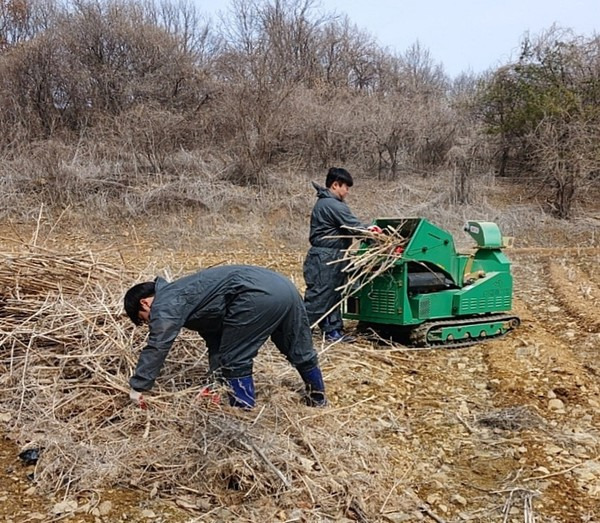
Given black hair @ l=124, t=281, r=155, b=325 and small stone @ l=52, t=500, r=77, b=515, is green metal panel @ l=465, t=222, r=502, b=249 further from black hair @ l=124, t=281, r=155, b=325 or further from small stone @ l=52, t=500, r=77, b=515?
small stone @ l=52, t=500, r=77, b=515

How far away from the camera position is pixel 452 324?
260 inches

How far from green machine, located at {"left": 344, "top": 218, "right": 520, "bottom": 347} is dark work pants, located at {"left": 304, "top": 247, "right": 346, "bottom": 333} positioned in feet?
0.74

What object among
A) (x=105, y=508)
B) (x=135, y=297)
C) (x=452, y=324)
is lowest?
(x=452, y=324)

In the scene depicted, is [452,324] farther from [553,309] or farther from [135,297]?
[135,297]

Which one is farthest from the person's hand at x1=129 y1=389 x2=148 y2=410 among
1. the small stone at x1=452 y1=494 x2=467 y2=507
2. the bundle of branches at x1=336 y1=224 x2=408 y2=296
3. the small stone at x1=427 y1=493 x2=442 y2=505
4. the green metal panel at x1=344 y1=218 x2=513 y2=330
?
the green metal panel at x1=344 y1=218 x2=513 y2=330

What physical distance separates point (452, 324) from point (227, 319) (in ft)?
9.92

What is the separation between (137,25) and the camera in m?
16.4

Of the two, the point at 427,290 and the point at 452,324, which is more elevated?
the point at 427,290

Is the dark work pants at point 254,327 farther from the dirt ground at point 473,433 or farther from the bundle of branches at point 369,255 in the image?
the bundle of branches at point 369,255

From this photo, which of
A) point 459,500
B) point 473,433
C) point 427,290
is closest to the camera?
point 459,500

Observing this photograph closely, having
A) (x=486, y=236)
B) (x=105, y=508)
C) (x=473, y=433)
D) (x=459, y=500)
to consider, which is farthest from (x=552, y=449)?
(x=486, y=236)

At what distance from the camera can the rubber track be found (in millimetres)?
6434

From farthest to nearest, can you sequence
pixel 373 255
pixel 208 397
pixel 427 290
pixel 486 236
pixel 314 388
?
1. pixel 486 236
2. pixel 427 290
3. pixel 373 255
4. pixel 314 388
5. pixel 208 397

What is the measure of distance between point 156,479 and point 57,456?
0.59 meters
